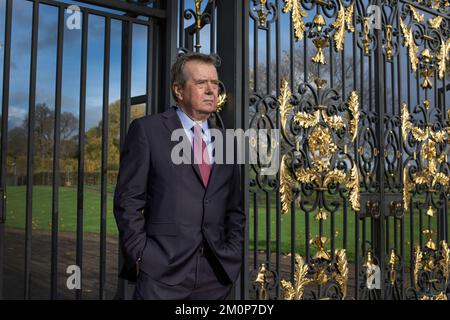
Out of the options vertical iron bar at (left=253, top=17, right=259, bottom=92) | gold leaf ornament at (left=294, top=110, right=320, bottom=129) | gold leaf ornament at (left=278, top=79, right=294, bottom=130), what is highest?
vertical iron bar at (left=253, top=17, right=259, bottom=92)

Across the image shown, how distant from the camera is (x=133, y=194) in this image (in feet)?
6.57

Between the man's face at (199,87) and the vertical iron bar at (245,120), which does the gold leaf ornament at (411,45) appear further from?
the man's face at (199,87)

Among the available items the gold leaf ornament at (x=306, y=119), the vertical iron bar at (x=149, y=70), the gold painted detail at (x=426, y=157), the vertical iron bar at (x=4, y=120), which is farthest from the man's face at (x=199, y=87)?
the gold painted detail at (x=426, y=157)

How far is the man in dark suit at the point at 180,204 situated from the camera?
2004 millimetres

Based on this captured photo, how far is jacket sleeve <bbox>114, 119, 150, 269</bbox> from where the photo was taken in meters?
1.96

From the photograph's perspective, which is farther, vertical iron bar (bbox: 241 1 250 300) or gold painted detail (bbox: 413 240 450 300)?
gold painted detail (bbox: 413 240 450 300)

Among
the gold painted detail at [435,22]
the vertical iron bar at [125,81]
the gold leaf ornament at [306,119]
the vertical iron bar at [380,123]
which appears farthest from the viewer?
the gold painted detail at [435,22]

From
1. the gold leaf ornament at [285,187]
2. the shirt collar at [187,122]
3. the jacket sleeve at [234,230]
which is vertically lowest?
the jacket sleeve at [234,230]

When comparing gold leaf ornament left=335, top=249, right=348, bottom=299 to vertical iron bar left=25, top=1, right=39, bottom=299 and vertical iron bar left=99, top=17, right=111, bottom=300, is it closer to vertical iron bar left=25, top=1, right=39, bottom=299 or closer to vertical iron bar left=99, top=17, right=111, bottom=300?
vertical iron bar left=99, top=17, right=111, bottom=300

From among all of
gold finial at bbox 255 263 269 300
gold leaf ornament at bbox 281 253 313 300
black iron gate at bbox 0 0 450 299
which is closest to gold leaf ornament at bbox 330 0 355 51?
black iron gate at bbox 0 0 450 299

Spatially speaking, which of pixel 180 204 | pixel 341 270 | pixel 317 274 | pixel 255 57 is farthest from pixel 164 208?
pixel 341 270

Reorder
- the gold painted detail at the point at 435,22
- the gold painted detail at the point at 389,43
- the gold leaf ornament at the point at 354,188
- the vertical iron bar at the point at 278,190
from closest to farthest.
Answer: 1. the vertical iron bar at the point at 278,190
2. the gold leaf ornament at the point at 354,188
3. the gold painted detail at the point at 389,43
4. the gold painted detail at the point at 435,22

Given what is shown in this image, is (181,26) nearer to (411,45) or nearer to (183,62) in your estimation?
(183,62)

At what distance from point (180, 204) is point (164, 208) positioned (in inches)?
2.7
